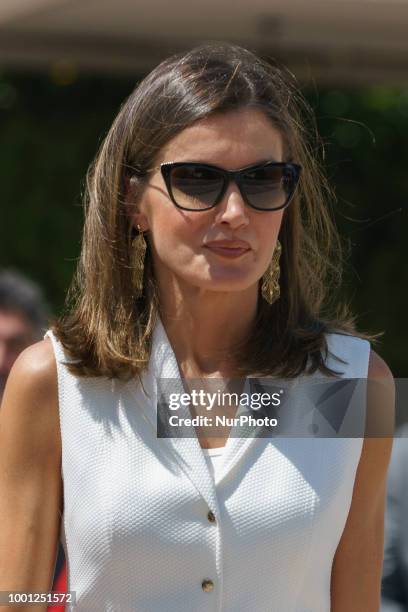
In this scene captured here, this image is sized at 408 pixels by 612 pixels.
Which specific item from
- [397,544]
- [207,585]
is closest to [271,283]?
[207,585]

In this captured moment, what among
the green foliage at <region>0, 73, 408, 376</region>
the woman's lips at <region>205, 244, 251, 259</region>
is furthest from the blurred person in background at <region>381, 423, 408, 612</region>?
the green foliage at <region>0, 73, 408, 376</region>

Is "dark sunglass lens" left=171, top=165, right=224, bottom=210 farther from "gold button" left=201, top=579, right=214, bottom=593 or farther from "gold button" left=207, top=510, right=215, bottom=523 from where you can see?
"gold button" left=201, top=579, right=214, bottom=593

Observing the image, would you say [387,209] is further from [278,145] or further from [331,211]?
[278,145]

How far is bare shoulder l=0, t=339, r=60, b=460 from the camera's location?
1.98m

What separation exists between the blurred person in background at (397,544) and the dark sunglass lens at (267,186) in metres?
1.31

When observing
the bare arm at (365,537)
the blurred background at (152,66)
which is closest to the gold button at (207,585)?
the bare arm at (365,537)

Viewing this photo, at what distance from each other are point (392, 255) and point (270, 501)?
15.8ft

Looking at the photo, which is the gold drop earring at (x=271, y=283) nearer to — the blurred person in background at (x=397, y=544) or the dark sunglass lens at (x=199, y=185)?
the dark sunglass lens at (x=199, y=185)

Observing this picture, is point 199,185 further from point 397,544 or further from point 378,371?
point 397,544

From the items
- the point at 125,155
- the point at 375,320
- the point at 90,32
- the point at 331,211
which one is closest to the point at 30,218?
the point at 90,32

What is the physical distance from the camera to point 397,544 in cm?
320

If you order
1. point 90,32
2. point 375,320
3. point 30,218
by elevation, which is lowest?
point 375,320

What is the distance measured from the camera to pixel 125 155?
7.00 ft

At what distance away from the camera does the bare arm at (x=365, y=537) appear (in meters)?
2.04
